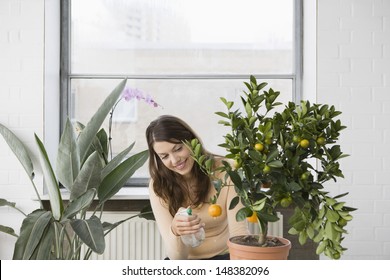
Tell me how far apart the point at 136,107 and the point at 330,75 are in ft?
4.16

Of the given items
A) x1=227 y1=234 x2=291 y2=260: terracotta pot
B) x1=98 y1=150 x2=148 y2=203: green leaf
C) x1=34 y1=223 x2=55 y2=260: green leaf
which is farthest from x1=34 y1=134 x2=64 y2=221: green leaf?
x1=227 y1=234 x2=291 y2=260: terracotta pot

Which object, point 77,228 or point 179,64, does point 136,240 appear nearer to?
point 77,228

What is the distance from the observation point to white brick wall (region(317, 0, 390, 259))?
9.18 feet

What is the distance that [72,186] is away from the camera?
6.41 feet

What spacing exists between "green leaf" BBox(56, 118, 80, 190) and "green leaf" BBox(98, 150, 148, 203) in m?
0.21

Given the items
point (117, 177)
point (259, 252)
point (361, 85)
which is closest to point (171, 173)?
point (117, 177)

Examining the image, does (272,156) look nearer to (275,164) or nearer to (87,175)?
(275,164)

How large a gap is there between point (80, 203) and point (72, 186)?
130mm

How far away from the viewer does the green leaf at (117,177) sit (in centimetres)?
226

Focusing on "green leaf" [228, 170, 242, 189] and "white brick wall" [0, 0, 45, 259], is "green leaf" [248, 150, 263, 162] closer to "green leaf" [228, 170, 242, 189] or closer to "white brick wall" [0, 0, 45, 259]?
"green leaf" [228, 170, 242, 189]

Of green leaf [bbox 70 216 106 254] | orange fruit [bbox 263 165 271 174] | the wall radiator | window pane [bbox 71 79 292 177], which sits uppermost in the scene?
window pane [bbox 71 79 292 177]

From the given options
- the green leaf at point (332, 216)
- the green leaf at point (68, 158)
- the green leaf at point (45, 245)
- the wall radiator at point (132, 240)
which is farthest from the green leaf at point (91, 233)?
the green leaf at point (332, 216)

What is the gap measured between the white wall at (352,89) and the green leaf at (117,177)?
0.75 meters

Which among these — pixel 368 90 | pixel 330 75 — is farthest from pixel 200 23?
pixel 368 90
